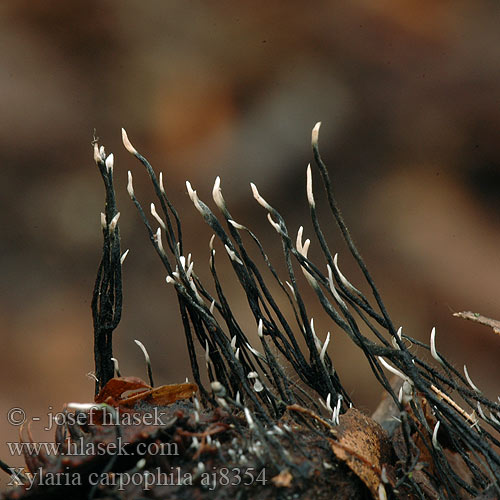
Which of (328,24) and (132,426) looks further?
(328,24)

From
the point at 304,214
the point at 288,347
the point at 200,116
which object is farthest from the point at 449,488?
the point at 200,116

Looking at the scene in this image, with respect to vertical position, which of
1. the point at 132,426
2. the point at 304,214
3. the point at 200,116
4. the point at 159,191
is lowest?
the point at 132,426

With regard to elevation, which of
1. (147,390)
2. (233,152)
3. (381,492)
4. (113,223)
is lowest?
(381,492)

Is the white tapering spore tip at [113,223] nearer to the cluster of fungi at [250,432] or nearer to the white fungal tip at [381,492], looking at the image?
the cluster of fungi at [250,432]

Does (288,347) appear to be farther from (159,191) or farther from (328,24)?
(328,24)

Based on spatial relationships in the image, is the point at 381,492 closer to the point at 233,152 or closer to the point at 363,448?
the point at 363,448

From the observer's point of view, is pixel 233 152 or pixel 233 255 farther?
pixel 233 152

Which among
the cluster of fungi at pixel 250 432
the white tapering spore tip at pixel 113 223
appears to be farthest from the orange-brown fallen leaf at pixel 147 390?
the white tapering spore tip at pixel 113 223

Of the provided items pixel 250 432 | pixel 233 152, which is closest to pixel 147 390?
pixel 250 432

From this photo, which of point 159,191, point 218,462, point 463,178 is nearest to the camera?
point 218,462
